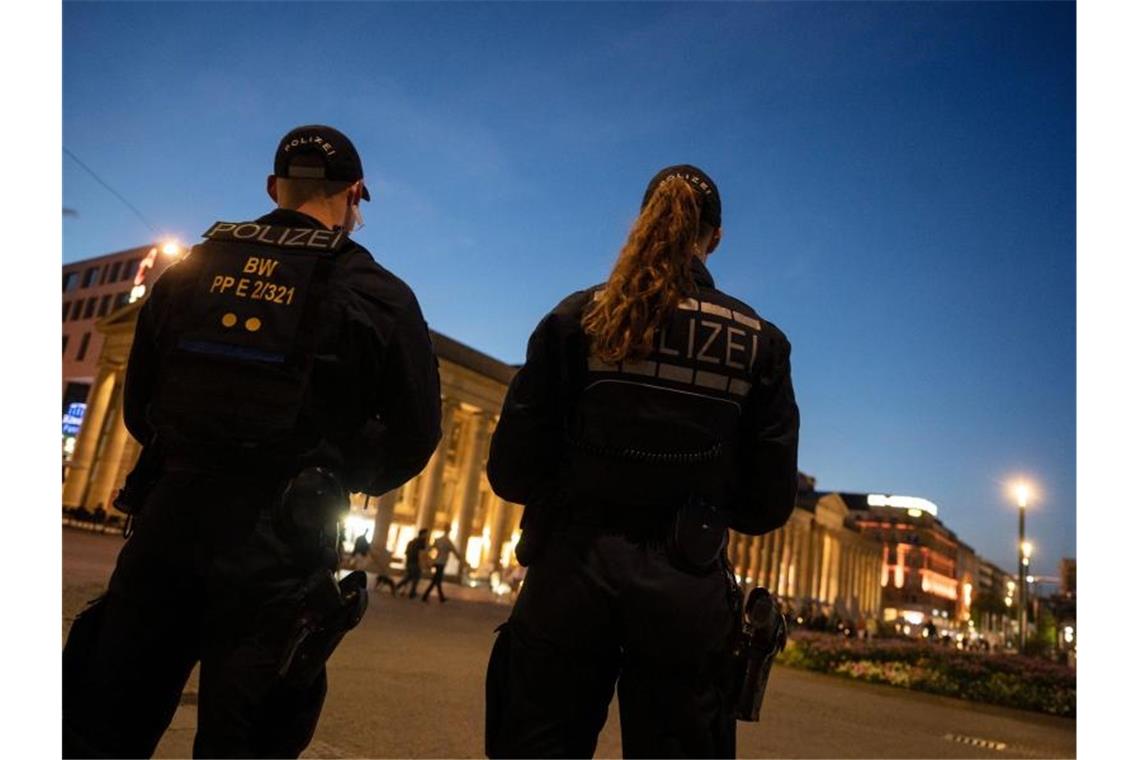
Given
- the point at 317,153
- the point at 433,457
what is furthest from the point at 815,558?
the point at 317,153

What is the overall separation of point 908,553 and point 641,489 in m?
151

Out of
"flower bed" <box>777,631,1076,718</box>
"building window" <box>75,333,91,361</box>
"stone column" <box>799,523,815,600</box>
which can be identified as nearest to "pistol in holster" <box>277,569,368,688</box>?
"flower bed" <box>777,631,1076,718</box>

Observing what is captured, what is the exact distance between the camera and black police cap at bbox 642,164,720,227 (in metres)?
2.73

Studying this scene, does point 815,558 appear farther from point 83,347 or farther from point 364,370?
point 364,370

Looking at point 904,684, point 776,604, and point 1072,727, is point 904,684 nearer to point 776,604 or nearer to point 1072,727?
point 1072,727

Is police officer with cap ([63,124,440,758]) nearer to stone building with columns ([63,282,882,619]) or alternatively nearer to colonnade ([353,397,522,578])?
stone building with columns ([63,282,882,619])

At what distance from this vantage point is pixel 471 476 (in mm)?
49812

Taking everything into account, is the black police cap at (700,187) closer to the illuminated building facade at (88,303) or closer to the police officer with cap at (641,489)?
the police officer with cap at (641,489)

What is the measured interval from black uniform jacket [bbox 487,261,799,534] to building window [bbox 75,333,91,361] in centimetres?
7456

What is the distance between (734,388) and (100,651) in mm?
1889

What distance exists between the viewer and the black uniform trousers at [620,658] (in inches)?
85.7

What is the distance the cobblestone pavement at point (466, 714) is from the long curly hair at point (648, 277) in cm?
335

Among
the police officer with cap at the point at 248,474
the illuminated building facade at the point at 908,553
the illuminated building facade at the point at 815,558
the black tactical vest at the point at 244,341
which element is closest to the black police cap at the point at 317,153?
the police officer with cap at the point at 248,474
